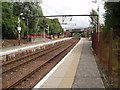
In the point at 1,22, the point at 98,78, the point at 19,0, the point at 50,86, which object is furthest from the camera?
the point at 19,0

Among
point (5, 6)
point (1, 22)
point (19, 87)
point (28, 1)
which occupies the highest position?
point (28, 1)

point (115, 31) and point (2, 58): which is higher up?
point (115, 31)

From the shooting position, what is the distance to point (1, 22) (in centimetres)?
3675

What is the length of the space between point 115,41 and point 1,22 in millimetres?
31095

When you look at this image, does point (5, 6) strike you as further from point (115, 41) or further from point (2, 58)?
point (115, 41)

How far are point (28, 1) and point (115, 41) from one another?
170ft

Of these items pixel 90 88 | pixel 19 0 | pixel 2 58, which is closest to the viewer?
pixel 90 88

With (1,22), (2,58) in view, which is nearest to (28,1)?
(1,22)

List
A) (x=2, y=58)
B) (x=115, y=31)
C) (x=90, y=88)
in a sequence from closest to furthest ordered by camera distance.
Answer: (x=90, y=88) → (x=115, y=31) → (x=2, y=58)

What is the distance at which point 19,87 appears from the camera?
335 inches

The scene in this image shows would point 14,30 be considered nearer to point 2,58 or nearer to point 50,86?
point 2,58

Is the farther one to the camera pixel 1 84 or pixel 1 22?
pixel 1 22

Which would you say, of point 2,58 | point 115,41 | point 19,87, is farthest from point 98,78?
point 2,58

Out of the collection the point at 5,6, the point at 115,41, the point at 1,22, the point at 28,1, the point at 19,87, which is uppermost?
the point at 28,1
